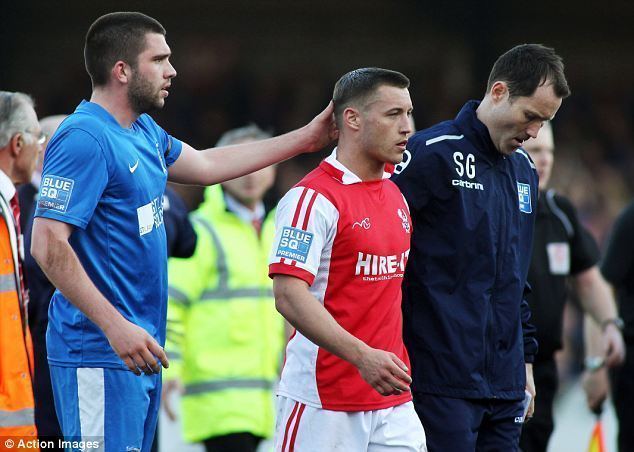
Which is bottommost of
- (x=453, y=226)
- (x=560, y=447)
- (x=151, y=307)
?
(x=560, y=447)

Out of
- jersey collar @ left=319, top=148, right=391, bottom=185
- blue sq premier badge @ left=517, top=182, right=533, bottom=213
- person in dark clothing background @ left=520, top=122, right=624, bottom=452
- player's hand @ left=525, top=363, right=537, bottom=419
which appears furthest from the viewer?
person in dark clothing background @ left=520, top=122, right=624, bottom=452

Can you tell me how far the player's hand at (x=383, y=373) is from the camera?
3832 mm

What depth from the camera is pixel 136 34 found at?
13.4 feet

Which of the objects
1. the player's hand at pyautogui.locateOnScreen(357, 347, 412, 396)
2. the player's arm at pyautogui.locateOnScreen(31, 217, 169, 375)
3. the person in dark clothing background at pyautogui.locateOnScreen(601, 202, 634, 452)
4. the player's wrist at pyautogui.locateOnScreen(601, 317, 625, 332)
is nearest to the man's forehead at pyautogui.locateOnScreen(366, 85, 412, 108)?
the player's hand at pyautogui.locateOnScreen(357, 347, 412, 396)

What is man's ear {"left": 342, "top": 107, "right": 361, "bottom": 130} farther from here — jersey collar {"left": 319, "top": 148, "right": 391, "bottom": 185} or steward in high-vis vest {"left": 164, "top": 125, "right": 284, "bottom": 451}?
steward in high-vis vest {"left": 164, "top": 125, "right": 284, "bottom": 451}

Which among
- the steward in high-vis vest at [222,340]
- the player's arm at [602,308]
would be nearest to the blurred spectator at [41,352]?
the steward in high-vis vest at [222,340]

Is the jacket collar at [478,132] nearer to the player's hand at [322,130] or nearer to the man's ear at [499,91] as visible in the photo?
the man's ear at [499,91]

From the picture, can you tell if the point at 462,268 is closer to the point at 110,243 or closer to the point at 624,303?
the point at 110,243

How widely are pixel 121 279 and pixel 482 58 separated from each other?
23.5 feet

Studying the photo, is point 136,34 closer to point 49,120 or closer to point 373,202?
point 373,202

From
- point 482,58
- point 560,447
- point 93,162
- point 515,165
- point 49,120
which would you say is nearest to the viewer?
point 93,162

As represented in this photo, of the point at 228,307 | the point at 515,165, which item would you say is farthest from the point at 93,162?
the point at 228,307

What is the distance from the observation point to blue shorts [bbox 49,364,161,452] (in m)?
3.93

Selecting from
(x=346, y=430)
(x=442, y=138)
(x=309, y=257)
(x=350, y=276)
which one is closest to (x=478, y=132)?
(x=442, y=138)
